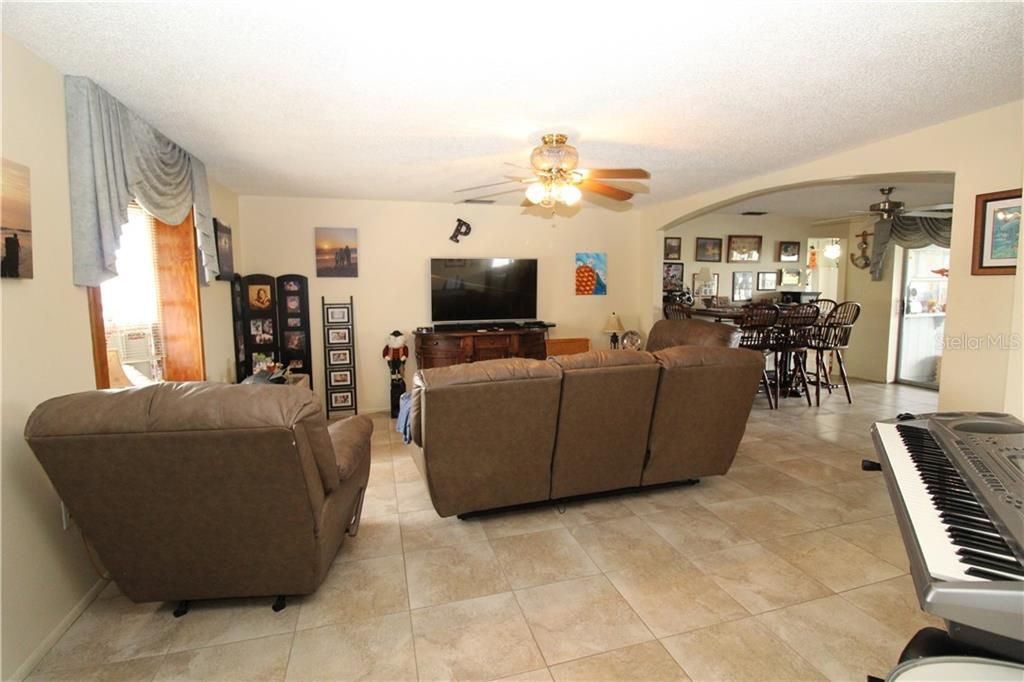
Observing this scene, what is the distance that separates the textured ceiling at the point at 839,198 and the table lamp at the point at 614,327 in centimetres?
176

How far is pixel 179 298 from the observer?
11.4 feet

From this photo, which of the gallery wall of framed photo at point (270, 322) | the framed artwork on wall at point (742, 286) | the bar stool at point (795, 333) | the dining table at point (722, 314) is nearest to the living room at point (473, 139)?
the gallery wall of framed photo at point (270, 322)

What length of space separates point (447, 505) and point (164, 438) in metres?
1.45

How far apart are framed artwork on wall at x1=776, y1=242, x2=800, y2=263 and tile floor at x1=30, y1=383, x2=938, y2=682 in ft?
17.7

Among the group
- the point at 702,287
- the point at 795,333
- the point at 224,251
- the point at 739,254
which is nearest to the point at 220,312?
the point at 224,251

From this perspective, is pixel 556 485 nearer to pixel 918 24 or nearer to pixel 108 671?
pixel 108 671

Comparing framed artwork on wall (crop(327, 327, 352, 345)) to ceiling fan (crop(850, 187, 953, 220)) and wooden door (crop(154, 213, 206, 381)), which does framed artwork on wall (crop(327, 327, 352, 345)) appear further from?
ceiling fan (crop(850, 187, 953, 220))

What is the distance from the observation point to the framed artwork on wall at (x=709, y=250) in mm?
7113

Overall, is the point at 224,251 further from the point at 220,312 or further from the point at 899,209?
the point at 899,209

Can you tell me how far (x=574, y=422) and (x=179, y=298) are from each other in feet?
9.76

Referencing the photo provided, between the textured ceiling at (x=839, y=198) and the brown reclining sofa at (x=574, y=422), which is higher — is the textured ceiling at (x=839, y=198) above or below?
above

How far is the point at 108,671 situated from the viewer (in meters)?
1.73

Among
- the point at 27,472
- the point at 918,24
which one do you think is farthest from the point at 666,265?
the point at 27,472

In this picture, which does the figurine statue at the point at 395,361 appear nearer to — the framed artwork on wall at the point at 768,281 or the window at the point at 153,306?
the window at the point at 153,306
